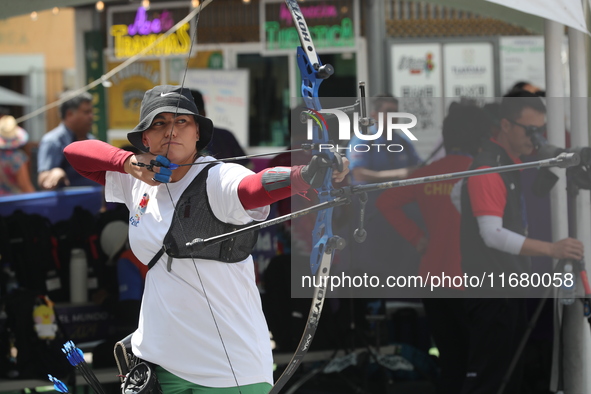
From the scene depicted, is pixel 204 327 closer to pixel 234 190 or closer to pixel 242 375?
pixel 242 375

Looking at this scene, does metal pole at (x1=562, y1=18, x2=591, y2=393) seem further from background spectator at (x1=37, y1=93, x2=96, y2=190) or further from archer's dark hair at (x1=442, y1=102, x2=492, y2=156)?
background spectator at (x1=37, y1=93, x2=96, y2=190)

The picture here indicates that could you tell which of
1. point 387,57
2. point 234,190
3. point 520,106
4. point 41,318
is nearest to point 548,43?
point 520,106

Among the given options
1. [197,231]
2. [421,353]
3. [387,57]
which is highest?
[387,57]

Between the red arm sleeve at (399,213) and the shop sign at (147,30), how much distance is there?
16.2ft

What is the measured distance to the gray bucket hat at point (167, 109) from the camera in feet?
8.54

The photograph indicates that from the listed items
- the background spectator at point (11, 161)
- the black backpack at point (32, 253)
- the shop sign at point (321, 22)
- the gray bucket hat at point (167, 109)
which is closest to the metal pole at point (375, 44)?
the shop sign at point (321, 22)

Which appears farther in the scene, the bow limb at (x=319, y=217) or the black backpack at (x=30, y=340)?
the black backpack at (x=30, y=340)

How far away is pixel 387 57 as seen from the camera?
8469 millimetres

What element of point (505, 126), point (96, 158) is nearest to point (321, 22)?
point (505, 126)

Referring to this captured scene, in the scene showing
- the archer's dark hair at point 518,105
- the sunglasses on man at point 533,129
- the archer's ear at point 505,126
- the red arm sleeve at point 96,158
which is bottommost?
the red arm sleeve at point 96,158

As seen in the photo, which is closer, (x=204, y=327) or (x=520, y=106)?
(x=204, y=327)

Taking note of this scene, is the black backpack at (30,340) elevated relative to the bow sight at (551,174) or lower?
lower

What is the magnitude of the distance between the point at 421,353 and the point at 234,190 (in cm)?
301

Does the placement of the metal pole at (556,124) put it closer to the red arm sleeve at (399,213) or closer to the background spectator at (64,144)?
the red arm sleeve at (399,213)
